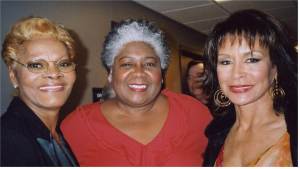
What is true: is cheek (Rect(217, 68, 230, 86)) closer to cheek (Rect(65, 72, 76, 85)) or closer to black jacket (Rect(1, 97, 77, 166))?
cheek (Rect(65, 72, 76, 85))

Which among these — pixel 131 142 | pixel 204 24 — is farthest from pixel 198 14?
pixel 131 142

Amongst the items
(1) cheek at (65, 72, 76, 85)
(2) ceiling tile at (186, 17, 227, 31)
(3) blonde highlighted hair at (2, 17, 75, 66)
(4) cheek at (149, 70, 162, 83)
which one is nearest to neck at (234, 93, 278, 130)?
(4) cheek at (149, 70, 162, 83)

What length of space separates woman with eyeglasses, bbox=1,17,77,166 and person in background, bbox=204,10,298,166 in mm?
654

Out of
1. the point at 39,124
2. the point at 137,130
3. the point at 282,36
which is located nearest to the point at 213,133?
the point at 137,130

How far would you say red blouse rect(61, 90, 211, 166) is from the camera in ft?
5.20

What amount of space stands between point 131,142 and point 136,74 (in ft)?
1.16

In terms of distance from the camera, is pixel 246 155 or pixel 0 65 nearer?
pixel 246 155

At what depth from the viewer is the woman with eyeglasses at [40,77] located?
4.09 ft

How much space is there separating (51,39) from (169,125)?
0.75 m

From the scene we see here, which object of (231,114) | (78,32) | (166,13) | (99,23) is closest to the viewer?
(231,114)

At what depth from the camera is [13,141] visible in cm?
110

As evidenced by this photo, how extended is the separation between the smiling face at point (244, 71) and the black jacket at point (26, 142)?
0.76 m

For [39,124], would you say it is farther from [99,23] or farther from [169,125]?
[99,23]

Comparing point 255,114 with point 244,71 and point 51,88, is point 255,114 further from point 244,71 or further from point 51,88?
point 51,88
